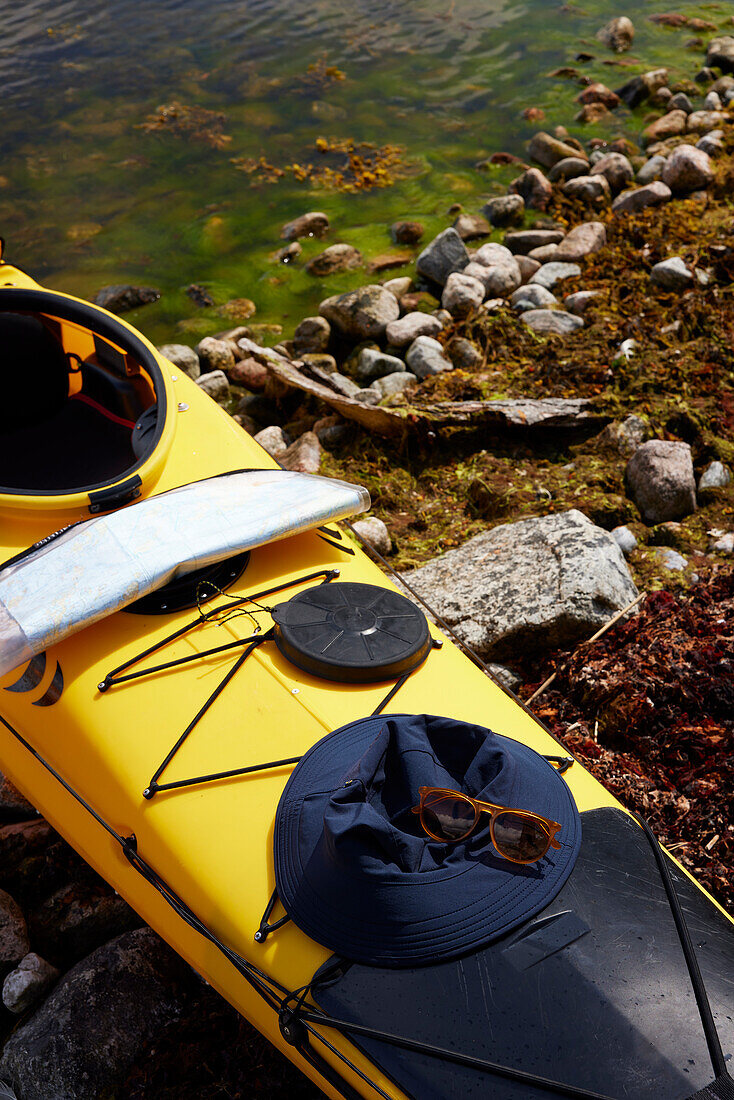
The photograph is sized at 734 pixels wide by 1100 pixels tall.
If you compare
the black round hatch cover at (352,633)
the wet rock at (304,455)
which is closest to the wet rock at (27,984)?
the black round hatch cover at (352,633)

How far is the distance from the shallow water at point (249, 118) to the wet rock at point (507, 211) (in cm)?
50

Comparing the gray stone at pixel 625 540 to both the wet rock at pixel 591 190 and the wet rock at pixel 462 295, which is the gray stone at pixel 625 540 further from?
the wet rock at pixel 591 190

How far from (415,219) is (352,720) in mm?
6877

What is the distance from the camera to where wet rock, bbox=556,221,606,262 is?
6.63m

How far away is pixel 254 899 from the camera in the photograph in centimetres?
197

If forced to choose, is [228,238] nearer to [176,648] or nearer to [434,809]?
[176,648]

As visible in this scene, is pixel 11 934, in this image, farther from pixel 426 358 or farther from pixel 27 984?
pixel 426 358

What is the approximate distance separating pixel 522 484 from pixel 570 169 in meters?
5.39

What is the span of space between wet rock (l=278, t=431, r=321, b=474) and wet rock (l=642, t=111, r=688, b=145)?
6.64 meters

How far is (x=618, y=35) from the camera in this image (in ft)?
36.5

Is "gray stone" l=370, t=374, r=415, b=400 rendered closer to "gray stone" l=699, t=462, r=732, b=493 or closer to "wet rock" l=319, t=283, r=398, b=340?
"wet rock" l=319, t=283, r=398, b=340

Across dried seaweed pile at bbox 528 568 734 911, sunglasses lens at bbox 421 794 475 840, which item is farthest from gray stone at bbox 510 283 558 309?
sunglasses lens at bbox 421 794 475 840

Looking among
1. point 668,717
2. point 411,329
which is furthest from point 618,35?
point 668,717

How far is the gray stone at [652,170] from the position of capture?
7766mm
